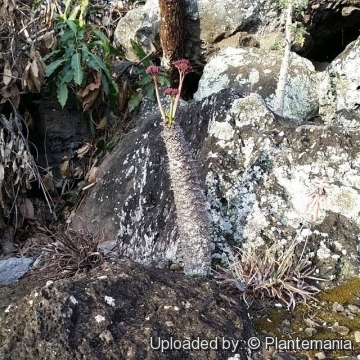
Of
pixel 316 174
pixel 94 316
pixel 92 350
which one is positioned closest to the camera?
pixel 92 350

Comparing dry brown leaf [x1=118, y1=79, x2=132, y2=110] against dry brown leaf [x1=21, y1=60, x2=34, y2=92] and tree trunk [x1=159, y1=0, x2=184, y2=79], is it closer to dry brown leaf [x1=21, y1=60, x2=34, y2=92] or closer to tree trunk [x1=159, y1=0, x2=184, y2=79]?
tree trunk [x1=159, y1=0, x2=184, y2=79]

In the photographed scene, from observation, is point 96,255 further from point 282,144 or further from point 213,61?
point 213,61

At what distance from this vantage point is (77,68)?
463 cm

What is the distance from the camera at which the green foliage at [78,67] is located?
4.65m

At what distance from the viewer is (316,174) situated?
297cm

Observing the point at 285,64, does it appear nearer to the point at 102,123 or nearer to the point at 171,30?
the point at 171,30

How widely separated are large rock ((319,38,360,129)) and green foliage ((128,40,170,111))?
1.55 meters

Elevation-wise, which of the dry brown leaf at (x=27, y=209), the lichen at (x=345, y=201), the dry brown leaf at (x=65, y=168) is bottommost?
the dry brown leaf at (x=27, y=209)

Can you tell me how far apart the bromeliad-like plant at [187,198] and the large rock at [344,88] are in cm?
201

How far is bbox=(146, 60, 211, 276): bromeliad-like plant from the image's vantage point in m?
2.50

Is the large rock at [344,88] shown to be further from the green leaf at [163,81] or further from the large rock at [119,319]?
the large rock at [119,319]

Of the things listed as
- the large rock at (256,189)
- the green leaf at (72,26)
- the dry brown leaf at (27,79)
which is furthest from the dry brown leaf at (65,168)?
the large rock at (256,189)

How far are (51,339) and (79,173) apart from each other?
3178 mm

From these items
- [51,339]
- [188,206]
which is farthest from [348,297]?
[51,339]
